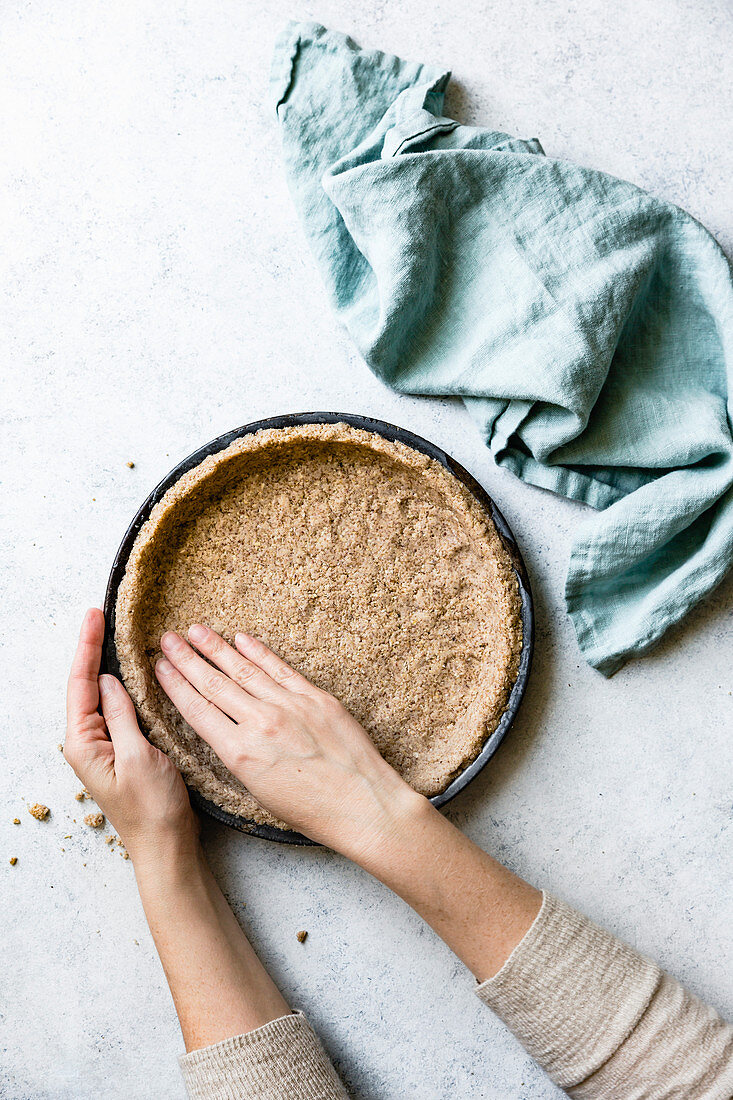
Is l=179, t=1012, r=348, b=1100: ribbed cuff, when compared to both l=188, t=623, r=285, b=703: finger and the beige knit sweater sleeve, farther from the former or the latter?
l=188, t=623, r=285, b=703: finger

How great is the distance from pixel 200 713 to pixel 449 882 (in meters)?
0.38

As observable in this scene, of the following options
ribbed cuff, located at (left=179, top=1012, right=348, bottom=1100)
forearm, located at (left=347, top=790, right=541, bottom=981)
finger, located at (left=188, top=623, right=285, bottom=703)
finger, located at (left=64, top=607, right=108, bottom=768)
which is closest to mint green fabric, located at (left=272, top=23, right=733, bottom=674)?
forearm, located at (left=347, top=790, right=541, bottom=981)

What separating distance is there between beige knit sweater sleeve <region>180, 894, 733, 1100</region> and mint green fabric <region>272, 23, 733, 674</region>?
374 millimetres

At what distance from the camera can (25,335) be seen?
3.69 ft

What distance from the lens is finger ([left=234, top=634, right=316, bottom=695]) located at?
102cm

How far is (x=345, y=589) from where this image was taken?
41.4 inches

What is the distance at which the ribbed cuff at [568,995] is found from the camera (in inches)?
36.6

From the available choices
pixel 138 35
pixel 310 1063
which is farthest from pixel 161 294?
pixel 310 1063

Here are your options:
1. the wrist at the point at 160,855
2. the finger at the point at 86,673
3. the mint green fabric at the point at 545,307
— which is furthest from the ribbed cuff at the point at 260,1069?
the mint green fabric at the point at 545,307

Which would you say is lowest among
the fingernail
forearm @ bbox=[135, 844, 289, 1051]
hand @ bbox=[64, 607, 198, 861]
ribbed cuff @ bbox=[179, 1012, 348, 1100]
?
ribbed cuff @ bbox=[179, 1012, 348, 1100]

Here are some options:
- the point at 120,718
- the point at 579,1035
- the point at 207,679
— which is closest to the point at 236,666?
the point at 207,679

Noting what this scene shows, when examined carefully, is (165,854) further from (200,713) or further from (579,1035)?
(579,1035)

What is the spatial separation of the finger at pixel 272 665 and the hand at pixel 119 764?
17 centimetres

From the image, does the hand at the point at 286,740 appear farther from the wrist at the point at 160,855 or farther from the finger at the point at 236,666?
the wrist at the point at 160,855
